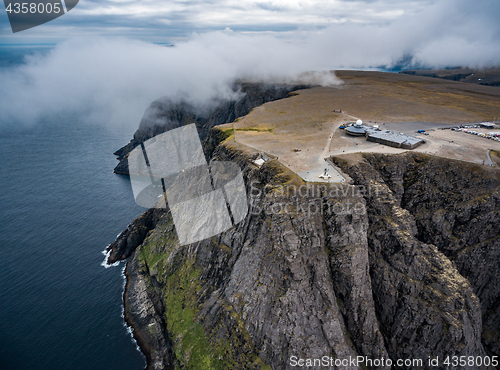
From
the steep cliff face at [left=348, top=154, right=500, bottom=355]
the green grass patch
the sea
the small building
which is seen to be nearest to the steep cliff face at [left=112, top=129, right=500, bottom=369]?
the steep cliff face at [left=348, top=154, right=500, bottom=355]

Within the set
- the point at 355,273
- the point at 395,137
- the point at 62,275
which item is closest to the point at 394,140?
the point at 395,137

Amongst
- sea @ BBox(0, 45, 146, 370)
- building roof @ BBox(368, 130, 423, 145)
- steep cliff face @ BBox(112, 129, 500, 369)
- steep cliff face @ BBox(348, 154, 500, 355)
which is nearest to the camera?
steep cliff face @ BBox(112, 129, 500, 369)

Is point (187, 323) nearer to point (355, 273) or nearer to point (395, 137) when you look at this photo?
point (355, 273)

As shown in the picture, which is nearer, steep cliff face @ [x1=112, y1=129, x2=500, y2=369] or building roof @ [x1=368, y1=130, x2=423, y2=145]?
steep cliff face @ [x1=112, y1=129, x2=500, y2=369]

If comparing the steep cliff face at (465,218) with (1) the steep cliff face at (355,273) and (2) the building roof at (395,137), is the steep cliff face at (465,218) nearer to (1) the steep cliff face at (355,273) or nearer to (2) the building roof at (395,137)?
(1) the steep cliff face at (355,273)

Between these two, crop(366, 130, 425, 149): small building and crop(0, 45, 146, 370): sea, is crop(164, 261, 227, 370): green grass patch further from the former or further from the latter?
crop(366, 130, 425, 149): small building

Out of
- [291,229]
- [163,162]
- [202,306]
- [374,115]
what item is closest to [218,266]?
[202,306]

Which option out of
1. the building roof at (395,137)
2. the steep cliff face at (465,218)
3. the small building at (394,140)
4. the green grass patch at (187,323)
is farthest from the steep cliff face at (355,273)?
the building roof at (395,137)
